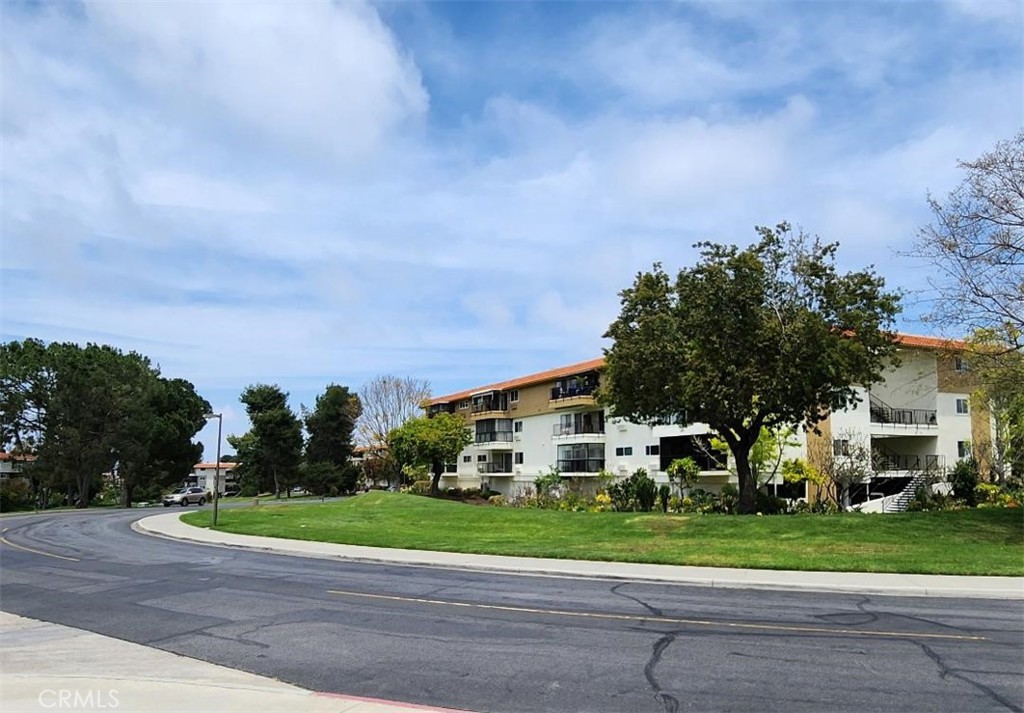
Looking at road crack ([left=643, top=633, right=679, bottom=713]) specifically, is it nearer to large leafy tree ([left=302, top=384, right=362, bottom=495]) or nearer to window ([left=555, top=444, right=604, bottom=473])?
window ([left=555, top=444, right=604, bottom=473])

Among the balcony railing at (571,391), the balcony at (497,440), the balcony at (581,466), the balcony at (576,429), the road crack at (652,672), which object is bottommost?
the road crack at (652,672)

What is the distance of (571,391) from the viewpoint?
5688 cm

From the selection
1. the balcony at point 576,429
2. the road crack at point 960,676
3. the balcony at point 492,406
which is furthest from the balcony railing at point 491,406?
the road crack at point 960,676

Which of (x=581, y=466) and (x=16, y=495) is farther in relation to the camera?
(x=16, y=495)

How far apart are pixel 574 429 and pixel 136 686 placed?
49089 millimetres

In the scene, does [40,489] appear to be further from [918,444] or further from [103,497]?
[918,444]

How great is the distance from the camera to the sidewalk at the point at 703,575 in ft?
46.2

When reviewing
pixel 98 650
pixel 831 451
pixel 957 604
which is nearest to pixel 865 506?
pixel 831 451

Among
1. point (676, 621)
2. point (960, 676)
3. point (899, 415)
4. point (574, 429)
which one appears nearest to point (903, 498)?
point (899, 415)

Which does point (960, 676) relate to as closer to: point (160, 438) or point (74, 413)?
point (74, 413)

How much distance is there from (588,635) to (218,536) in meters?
20.9

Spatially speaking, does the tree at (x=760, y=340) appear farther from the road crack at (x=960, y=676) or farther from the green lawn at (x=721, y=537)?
the road crack at (x=960, y=676)

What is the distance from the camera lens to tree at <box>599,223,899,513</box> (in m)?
27.8

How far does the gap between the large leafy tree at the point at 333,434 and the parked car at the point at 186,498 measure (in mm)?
15214
